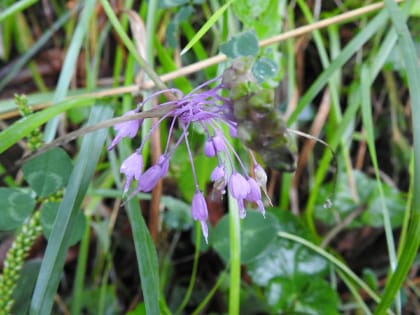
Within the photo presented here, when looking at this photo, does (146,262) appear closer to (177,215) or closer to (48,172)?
(48,172)

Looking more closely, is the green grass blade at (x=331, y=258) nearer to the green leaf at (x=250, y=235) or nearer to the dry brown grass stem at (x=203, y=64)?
the green leaf at (x=250, y=235)

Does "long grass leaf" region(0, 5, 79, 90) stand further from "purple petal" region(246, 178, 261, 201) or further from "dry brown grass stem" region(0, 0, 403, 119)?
"purple petal" region(246, 178, 261, 201)

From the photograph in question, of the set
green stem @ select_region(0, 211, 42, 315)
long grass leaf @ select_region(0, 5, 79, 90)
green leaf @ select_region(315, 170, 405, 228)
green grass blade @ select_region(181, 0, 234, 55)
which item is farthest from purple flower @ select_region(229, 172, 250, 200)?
long grass leaf @ select_region(0, 5, 79, 90)

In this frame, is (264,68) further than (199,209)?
Yes

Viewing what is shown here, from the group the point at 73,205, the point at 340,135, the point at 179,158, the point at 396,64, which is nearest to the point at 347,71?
the point at 396,64

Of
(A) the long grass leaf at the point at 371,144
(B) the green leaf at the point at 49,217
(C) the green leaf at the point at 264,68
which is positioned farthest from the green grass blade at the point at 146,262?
(A) the long grass leaf at the point at 371,144

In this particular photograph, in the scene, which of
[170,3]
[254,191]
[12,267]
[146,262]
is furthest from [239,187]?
[170,3]

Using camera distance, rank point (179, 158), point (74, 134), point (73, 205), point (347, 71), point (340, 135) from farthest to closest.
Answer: point (347, 71) < point (179, 158) < point (340, 135) < point (73, 205) < point (74, 134)

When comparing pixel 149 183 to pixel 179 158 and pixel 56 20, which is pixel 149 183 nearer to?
pixel 179 158
